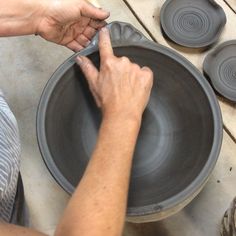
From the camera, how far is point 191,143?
3.30ft

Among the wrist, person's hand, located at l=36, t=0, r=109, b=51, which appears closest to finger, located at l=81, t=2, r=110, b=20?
person's hand, located at l=36, t=0, r=109, b=51

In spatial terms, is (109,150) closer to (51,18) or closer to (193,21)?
(51,18)

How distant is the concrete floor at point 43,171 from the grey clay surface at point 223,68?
156 millimetres

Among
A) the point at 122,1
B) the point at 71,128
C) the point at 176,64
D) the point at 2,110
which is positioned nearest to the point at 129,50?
Answer: the point at 176,64

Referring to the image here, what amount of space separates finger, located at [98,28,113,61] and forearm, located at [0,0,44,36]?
17 centimetres

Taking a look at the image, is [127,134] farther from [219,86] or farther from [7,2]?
[219,86]

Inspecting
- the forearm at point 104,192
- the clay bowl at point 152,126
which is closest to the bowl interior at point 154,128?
the clay bowl at point 152,126

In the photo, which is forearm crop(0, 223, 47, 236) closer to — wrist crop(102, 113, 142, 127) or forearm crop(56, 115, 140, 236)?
forearm crop(56, 115, 140, 236)

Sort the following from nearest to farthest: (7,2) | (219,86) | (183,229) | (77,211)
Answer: (77,211), (7,2), (183,229), (219,86)

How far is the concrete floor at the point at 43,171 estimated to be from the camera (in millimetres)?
1193

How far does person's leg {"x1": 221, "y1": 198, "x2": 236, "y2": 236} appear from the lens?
100 centimetres

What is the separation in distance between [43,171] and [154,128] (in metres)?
0.42

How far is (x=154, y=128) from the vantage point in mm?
1066

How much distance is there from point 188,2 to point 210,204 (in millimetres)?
734
